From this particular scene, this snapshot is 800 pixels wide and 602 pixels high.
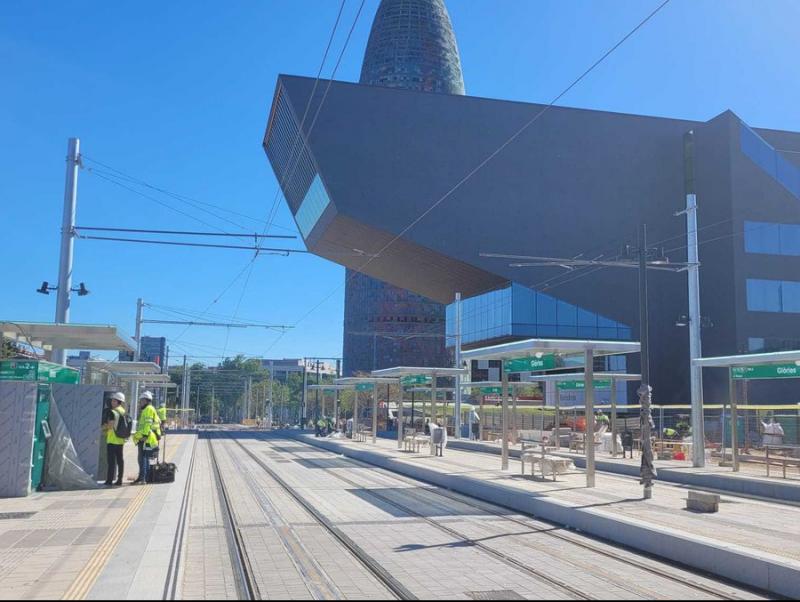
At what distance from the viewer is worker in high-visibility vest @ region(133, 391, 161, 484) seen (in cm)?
1605

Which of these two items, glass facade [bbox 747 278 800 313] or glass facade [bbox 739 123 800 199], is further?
glass facade [bbox 739 123 800 199]

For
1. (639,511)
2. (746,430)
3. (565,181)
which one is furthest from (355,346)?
(639,511)

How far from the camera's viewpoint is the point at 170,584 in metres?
7.84

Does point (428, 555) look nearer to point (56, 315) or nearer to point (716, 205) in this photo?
point (56, 315)

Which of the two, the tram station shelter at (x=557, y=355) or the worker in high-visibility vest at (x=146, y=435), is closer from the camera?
the worker in high-visibility vest at (x=146, y=435)

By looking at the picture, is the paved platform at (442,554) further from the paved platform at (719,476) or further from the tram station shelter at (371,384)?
the tram station shelter at (371,384)

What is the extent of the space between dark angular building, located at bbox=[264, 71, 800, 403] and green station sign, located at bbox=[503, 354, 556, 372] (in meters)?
36.3

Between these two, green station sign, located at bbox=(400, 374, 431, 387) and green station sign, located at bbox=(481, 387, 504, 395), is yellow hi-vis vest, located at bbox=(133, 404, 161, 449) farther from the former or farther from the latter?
green station sign, located at bbox=(481, 387, 504, 395)

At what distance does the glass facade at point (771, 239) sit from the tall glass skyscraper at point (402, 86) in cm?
6094

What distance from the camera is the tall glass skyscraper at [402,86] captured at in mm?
122375

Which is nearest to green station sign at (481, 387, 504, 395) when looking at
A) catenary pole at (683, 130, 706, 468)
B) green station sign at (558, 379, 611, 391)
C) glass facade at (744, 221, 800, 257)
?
green station sign at (558, 379, 611, 391)

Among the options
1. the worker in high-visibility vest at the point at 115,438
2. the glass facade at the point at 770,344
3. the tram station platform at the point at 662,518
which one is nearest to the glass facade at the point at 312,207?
the glass facade at the point at 770,344

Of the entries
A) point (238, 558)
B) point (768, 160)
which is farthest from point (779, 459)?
point (768, 160)

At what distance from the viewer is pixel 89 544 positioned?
9711mm
